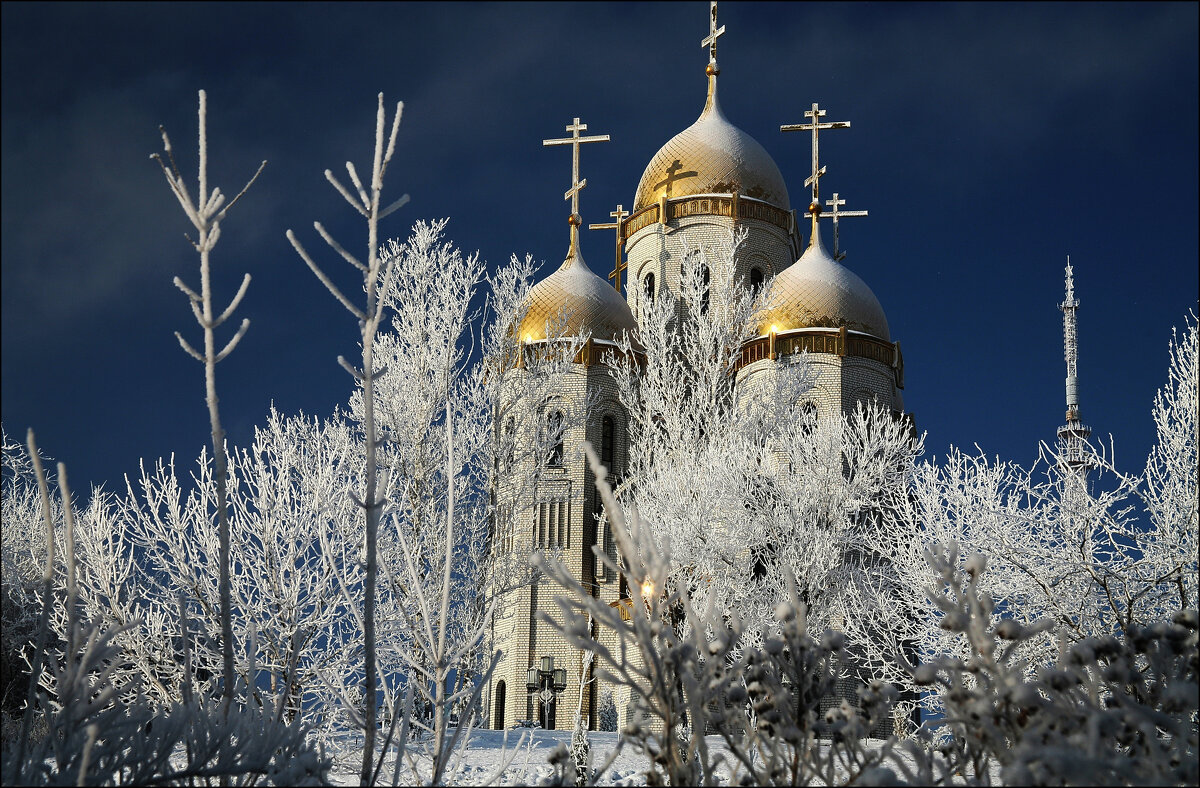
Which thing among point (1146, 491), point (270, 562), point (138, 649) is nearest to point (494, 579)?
point (270, 562)

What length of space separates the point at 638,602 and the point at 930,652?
37.2 ft

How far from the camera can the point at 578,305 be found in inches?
1049

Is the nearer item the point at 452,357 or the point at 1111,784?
the point at 1111,784

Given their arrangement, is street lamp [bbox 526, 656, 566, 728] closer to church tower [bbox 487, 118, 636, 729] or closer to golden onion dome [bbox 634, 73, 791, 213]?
church tower [bbox 487, 118, 636, 729]

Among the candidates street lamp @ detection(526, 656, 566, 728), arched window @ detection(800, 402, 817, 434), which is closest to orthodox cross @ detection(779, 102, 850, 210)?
arched window @ detection(800, 402, 817, 434)

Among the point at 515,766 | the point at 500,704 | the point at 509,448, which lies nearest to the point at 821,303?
the point at 509,448

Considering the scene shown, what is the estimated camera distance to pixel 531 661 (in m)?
25.0

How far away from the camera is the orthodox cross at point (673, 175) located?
28.7 meters

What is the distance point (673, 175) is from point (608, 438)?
7.64 m

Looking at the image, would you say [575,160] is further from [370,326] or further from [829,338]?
[370,326]

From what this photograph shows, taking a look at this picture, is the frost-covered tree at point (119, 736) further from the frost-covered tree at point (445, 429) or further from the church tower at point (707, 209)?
the church tower at point (707, 209)

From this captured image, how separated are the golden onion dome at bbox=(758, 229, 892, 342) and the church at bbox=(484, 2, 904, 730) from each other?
3 centimetres

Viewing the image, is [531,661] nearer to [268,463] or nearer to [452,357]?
[452,357]

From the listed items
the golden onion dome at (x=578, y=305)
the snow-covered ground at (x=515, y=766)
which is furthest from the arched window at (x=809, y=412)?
the snow-covered ground at (x=515, y=766)
